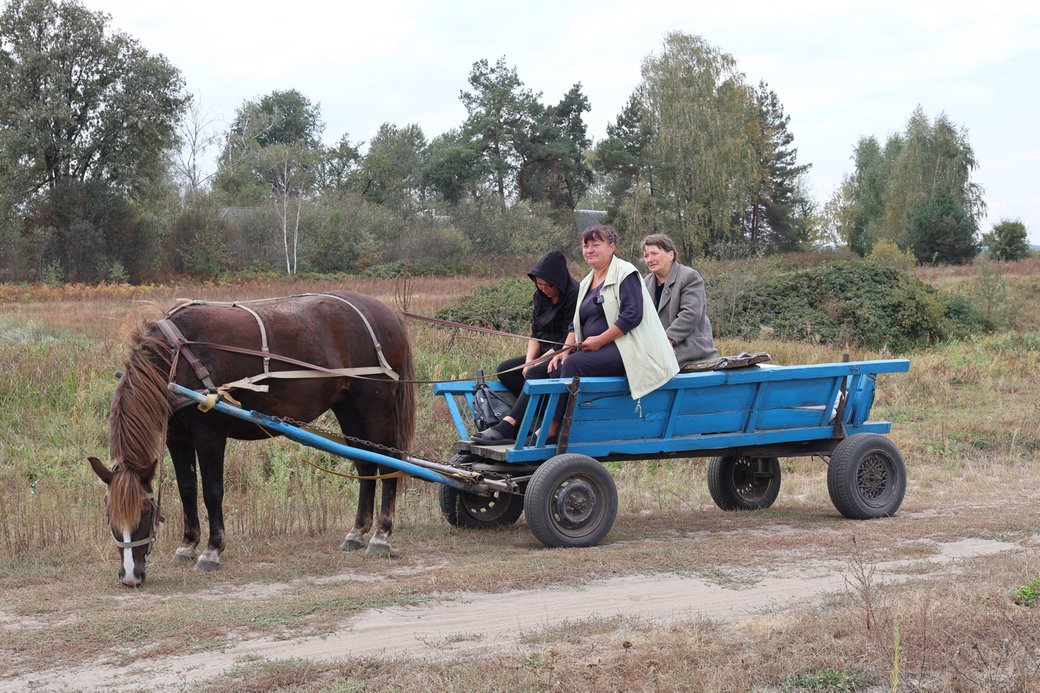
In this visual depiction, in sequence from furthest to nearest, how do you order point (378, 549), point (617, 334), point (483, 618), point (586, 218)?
1. point (586, 218)
2. point (617, 334)
3. point (378, 549)
4. point (483, 618)

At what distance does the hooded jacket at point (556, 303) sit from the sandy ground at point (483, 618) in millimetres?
2413

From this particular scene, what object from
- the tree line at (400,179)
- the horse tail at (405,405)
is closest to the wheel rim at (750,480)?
the horse tail at (405,405)

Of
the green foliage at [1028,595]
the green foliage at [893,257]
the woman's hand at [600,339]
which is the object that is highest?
the green foliage at [893,257]

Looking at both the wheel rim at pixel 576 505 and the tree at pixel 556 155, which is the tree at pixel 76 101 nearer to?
the tree at pixel 556 155

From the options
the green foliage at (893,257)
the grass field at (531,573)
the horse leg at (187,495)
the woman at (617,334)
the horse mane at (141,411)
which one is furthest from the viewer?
the green foliage at (893,257)

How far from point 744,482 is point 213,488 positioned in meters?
4.53

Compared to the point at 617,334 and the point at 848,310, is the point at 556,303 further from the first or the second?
the point at 848,310

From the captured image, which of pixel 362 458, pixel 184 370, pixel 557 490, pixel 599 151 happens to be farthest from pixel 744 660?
pixel 599 151

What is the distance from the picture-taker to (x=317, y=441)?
22.0ft

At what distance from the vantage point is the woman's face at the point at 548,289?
7.71 m

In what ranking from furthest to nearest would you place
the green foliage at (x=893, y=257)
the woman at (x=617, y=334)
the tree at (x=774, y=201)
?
1. the tree at (x=774, y=201)
2. the green foliage at (x=893, y=257)
3. the woman at (x=617, y=334)

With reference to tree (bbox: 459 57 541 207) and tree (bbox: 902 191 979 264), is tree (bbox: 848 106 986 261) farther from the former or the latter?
tree (bbox: 459 57 541 207)

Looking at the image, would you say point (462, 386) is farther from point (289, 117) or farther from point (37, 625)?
point (289, 117)

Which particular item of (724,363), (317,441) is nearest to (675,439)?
(724,363)
